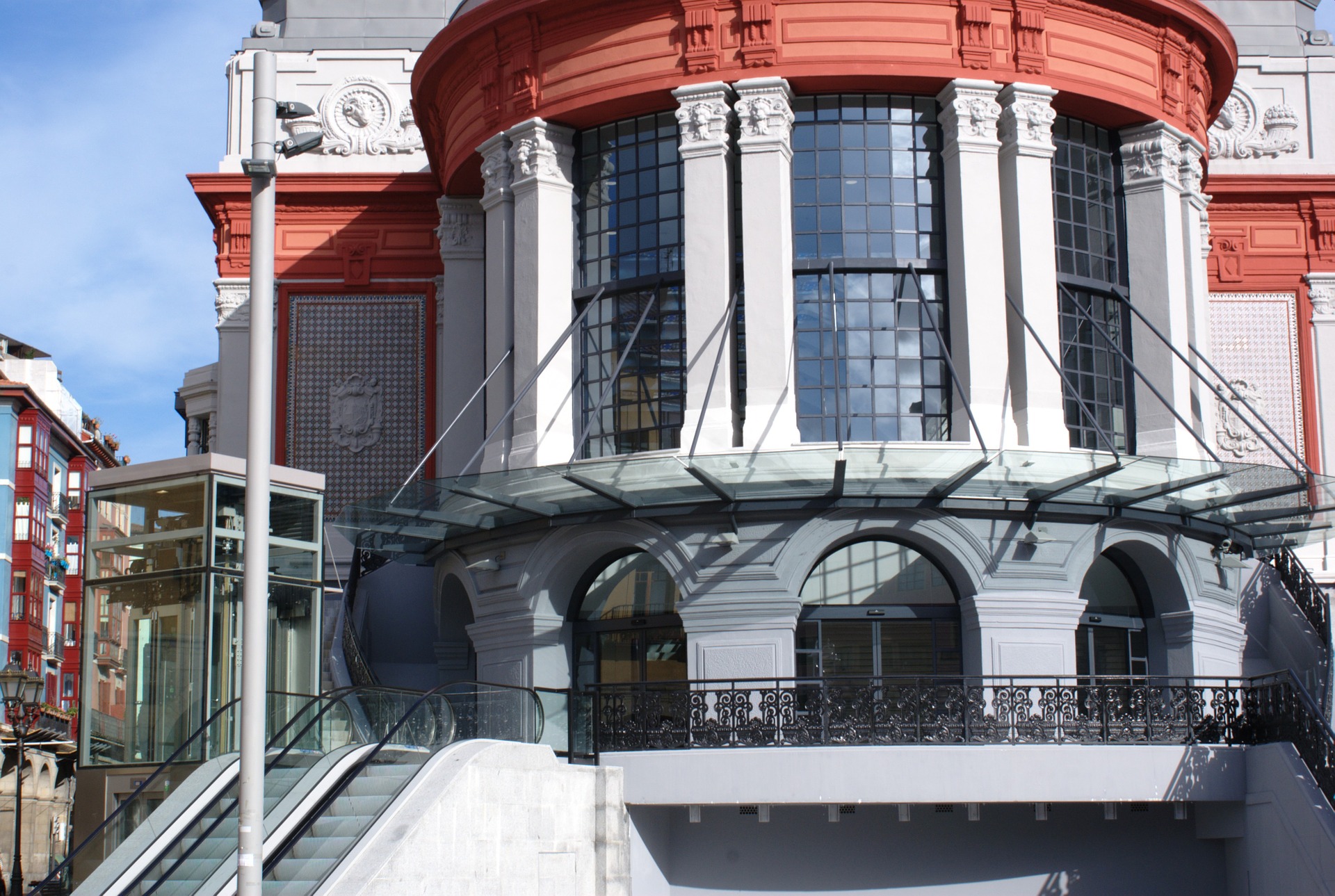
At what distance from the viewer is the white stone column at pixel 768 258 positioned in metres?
23.8

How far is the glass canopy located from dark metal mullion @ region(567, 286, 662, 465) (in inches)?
31.1

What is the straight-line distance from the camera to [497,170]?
88.1ft

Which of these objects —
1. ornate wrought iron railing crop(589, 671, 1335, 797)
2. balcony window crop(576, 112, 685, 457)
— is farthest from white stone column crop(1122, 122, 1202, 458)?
balcony window crop(576, 112, 685, 457)

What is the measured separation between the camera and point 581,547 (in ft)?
80.0

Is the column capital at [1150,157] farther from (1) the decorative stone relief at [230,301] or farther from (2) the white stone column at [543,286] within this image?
(1) the decorative stone relief at [230,301]

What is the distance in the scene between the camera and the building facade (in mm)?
20891

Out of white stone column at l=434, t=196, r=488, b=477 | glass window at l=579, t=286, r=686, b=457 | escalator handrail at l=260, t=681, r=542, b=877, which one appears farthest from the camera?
white stone column at l=434, t=196, r=488, b=477

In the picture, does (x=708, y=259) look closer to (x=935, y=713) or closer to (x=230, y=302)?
(x=935, y=713)

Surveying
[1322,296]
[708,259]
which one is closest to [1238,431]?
[1322,296]

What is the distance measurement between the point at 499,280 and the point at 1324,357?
56.6 feet

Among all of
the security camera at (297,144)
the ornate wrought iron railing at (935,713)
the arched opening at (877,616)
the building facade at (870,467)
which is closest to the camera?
the security camera at (297,144)

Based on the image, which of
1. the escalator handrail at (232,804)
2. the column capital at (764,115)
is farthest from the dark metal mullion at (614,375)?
the escalator handrail at (232,804)

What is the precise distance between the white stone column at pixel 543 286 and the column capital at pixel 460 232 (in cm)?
432

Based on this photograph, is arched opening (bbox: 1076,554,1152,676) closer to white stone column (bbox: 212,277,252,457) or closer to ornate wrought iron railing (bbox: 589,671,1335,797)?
ornate wrought iron railing (bbox: 589,671,1335,797)
